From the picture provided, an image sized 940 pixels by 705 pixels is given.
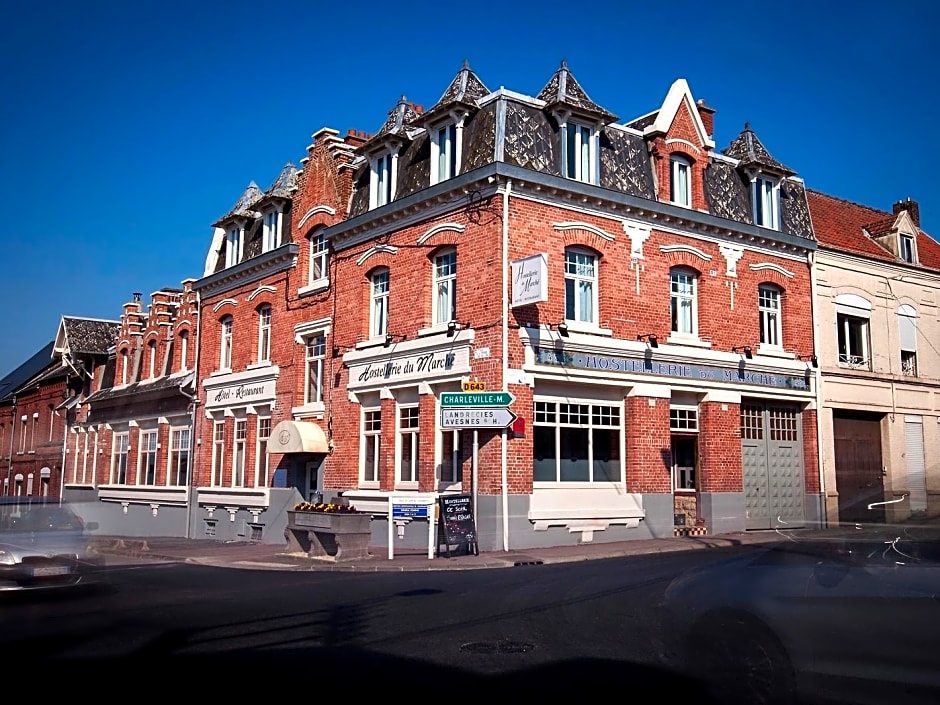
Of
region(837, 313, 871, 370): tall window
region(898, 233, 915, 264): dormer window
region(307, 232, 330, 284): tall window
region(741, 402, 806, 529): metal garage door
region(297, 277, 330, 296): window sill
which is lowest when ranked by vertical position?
region(741, 402, 806, 529): metal garage door

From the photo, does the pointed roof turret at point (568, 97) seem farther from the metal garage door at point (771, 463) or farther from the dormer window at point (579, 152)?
the metal garage door at point (771, 463)

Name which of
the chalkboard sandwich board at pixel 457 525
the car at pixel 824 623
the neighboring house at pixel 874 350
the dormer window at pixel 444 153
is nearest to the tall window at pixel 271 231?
the dormer window at pixel 444 153

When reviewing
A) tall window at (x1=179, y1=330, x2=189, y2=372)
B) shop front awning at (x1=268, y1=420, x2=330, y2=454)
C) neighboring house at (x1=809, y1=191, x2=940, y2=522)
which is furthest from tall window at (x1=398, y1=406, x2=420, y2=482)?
tall window at (x1=179, y1=330, x2=189, y2=372)

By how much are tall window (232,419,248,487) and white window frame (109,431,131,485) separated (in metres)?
8.26

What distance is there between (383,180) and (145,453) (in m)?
16.0

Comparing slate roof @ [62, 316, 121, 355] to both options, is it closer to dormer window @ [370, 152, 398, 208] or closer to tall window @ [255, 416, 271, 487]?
tall window @ [255, 416, 271, 487]

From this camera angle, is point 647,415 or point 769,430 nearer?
point 647,415

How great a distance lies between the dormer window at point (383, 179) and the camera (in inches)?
878

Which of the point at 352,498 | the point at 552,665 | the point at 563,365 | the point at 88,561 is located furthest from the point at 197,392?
the point at 552,665

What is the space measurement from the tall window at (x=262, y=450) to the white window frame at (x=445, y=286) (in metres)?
8.00

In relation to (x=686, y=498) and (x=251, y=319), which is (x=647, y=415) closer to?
(x=686, y=498)

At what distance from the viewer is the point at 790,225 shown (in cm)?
2461

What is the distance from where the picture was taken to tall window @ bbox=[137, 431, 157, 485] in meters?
32.1

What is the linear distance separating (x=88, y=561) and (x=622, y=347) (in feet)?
39.6
